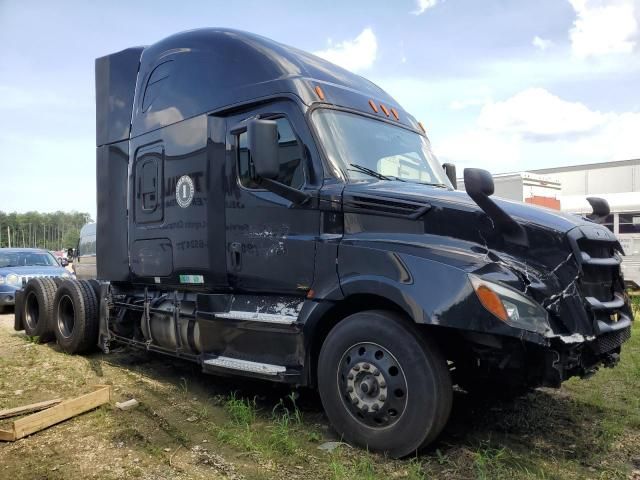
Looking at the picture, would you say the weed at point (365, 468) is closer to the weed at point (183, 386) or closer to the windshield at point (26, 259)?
the weed at point (183, 386)

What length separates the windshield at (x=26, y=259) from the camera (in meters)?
12.3

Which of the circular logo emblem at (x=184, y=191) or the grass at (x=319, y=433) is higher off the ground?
the circular logo emblem at (x=184, y=191)

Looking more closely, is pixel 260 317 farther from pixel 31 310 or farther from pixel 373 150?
pixel 31 310

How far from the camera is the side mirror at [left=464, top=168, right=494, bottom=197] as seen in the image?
11.3 feet

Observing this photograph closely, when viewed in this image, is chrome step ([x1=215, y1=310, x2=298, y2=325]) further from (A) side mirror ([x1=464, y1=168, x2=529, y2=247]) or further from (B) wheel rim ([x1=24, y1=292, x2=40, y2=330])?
(B) wheel rim ([x1=24, y1=292, x2=40, y2=330])

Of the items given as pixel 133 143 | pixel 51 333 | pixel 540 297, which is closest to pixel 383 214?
pixel 540 297

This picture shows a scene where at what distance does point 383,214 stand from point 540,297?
3.81ft

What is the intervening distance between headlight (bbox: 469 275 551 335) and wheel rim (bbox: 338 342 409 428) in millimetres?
715

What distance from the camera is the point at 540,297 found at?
3324 millimetres

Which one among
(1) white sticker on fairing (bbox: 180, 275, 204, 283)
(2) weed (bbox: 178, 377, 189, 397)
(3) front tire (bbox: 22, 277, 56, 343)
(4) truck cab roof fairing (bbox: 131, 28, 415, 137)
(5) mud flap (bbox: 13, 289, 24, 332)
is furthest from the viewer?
(5) mud flap (bbox: 13, 289, 24, 332)

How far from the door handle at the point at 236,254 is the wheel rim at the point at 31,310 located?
4.59 m

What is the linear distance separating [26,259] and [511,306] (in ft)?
40.0

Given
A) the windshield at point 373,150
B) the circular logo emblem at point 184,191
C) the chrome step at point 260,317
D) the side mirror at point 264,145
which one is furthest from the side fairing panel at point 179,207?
the windshield at point 373,150

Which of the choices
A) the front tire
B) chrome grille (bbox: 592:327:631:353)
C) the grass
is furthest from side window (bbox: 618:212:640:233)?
the front tire
